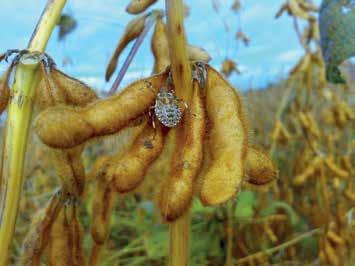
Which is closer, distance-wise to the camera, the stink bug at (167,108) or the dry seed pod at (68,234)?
the stink bug at (167,108)

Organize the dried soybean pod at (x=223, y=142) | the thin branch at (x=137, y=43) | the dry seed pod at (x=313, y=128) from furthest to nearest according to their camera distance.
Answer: the dry seed pod at (x=313, y=128), the thin branch at (x=137, y=43), the dried soybean pod at (x=223, y=142)

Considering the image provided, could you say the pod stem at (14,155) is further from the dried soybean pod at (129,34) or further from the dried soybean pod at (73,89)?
the dried soybean pod at (129,34)

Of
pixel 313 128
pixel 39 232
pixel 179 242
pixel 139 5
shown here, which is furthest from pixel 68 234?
pixel 313 128

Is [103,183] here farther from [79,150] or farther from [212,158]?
[212,158]

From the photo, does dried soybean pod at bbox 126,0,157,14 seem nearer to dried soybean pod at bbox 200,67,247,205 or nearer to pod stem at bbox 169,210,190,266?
dried soybean pod at bbox 200,67,247,205

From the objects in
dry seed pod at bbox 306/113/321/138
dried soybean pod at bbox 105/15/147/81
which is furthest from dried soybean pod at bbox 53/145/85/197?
dry seed pod at bbox 306/113/321/138

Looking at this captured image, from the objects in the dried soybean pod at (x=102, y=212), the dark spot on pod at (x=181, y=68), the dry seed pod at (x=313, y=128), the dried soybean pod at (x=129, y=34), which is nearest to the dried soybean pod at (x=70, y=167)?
the dried soybean pod at (x=102, y=212)
